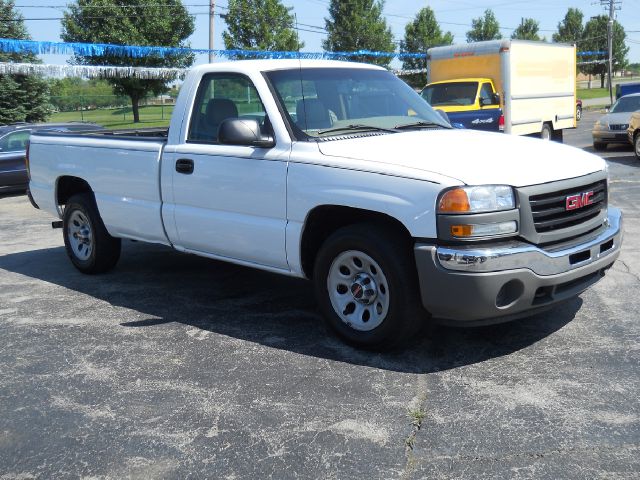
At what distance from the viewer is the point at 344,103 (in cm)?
556

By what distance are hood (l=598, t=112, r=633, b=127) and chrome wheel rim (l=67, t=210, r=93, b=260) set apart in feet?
49.6

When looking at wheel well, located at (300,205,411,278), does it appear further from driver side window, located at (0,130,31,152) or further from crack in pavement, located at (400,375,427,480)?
driver side window, located at (0,130,31,152)

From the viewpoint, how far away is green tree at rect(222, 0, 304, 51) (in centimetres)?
3875

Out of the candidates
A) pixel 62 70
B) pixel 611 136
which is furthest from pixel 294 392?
pixel 62 70

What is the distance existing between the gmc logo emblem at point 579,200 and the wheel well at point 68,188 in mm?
4698

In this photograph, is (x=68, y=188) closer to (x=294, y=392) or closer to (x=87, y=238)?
(x=87, y=238)

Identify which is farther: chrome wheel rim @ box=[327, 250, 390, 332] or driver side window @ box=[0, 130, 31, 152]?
driver side window @ box=[0, 130, 31, 152]

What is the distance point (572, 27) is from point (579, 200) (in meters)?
80.9

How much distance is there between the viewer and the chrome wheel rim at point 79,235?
732 cm

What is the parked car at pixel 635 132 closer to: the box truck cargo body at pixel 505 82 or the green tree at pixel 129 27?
the box truck cargo body at pixel 505 82

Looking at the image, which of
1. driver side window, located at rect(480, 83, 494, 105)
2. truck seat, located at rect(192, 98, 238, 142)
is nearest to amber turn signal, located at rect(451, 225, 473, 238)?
truck seat, located at rect(192, 98, 238, 142)

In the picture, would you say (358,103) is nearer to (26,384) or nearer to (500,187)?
(500,187)

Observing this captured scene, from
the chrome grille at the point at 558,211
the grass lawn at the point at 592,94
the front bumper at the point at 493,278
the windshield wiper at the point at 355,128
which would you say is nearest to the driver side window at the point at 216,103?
the windshield wiper at the point at 355,128

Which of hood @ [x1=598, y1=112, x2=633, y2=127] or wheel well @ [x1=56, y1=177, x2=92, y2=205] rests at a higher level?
hood @ [x1=598, y1=112, x2=633, y2=127]
